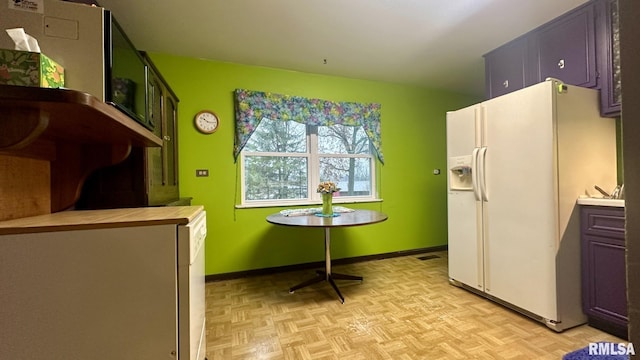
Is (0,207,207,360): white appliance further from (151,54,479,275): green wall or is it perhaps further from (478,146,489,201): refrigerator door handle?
(478,146,489,201): refrigerator door handle

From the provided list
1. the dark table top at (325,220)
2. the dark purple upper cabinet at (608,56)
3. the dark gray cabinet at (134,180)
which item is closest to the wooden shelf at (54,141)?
the dark gray cabinet at (134,180)

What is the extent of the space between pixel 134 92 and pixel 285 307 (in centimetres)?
192

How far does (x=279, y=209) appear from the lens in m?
3.30

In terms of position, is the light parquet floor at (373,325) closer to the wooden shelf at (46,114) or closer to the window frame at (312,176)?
the window frame at (312,176)

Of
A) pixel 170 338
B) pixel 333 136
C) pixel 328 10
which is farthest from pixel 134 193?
pixel 333 136

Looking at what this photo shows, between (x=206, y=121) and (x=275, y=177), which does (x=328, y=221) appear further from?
(x=206, y=121)

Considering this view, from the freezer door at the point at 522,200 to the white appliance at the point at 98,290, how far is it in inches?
90.1

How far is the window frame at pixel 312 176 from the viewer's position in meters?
3.20

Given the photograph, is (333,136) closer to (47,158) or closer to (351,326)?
(351,326)

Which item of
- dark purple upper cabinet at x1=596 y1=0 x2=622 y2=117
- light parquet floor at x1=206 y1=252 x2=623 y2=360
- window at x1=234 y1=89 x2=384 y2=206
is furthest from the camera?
window at x1=234 y1=89 x2=384 y2=206

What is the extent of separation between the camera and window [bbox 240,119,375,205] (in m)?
3.27

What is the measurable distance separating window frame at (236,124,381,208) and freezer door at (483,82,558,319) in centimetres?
156

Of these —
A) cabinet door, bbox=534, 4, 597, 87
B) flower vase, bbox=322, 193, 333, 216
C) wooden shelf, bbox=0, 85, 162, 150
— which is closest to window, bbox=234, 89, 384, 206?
flower vase, bbox=322, 193, 333, 216

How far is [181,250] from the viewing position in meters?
1.02
